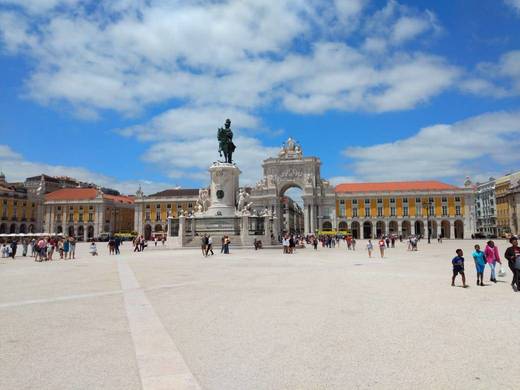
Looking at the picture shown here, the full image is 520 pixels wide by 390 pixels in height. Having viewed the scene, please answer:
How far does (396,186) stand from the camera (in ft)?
329

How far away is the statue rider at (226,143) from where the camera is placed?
37.6m

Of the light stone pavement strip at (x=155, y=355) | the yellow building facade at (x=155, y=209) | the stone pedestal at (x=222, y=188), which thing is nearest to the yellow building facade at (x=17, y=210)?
the yellow building facade at (x=155, y=209)

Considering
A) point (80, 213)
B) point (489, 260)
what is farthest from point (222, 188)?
point (80, 213)

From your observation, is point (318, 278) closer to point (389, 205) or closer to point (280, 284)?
point (280, 284)

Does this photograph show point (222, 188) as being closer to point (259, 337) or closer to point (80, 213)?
point (259, 337)

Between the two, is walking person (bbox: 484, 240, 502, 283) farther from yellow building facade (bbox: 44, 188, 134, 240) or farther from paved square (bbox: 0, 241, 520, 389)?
yellow building facade (bbox: 44, 188, 134, 240)

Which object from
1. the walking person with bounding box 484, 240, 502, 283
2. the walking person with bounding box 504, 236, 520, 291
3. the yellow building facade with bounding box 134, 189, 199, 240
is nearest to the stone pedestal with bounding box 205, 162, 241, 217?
the walking person with bounding box 484, 240, 502, 283

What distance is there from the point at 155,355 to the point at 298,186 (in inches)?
3946

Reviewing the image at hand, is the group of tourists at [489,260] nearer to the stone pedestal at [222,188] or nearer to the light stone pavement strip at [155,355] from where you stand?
the light stone pavement strip at [155,355]

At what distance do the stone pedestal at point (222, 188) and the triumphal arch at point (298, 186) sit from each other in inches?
2447

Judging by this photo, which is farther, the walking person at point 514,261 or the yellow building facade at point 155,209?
the yellow building facade at point 155,209

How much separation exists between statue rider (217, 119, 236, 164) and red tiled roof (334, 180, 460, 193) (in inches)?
2611

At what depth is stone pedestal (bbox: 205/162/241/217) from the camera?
3606cm

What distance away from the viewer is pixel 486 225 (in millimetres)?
118062
